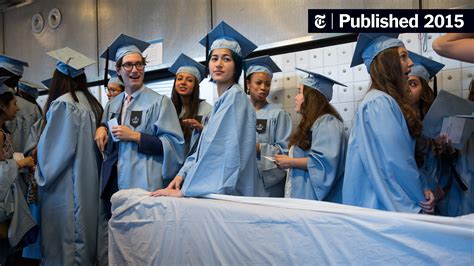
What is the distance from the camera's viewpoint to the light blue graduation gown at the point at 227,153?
226cm

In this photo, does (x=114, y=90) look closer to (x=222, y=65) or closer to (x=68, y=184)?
(x=68, y=184)

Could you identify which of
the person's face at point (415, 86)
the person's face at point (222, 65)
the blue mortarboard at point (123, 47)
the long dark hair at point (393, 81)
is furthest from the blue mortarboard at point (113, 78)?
the long dark hair at point (393, 81)

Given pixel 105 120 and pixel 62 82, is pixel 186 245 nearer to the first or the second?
pixel 105 120

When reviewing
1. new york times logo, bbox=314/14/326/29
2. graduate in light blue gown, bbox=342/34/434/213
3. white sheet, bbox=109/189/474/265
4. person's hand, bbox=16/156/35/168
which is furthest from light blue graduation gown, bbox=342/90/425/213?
person's hand, bbox=16/156/35/168

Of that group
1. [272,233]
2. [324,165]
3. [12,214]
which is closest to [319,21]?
[324,165]

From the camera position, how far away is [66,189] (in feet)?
10.6

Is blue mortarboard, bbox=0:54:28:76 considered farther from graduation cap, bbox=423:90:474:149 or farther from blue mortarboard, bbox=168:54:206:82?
graduation cap, bbox=423:90:474:149

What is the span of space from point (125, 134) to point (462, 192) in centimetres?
205

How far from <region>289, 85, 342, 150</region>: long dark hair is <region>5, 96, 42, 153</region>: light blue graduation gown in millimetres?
2244

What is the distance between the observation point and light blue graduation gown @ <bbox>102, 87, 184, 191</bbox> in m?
3.00

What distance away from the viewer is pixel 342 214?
5.40 feet

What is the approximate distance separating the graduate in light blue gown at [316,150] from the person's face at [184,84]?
1027mm

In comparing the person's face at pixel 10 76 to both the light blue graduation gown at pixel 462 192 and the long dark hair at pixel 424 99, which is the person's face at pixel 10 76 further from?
the light blue graduation gown at pixel 462 192

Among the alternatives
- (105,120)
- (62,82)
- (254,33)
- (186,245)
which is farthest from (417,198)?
(254,33)
